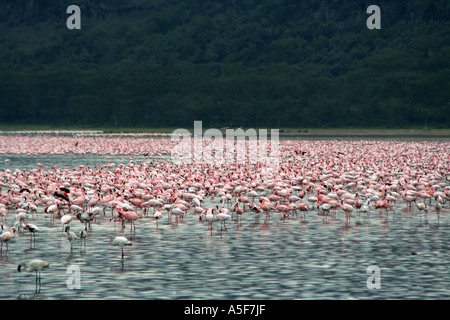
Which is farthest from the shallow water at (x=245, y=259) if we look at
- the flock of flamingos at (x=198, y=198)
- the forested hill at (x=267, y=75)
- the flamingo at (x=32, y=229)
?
the forested hill at (x=267, y=75)

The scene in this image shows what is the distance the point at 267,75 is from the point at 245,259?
13807cm

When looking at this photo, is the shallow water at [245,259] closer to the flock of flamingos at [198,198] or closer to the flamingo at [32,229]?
the flamingo at [32,229]

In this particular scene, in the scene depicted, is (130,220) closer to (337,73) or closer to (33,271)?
(33,271)

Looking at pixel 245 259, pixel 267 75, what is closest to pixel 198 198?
pixel 245 259

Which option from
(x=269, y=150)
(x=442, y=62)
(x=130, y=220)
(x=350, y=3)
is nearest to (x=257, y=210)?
(x=130, y=220)

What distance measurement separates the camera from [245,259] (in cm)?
1474

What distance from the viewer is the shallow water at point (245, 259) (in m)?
12.2

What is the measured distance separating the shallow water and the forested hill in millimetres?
103693

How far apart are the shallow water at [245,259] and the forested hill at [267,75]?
10369 cm

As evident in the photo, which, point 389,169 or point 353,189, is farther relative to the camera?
point 389,169

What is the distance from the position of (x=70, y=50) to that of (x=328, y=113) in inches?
3915

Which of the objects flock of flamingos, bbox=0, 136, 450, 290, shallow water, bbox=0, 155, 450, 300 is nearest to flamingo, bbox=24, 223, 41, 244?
flock of flamingos, bbox=0, 136, 450, 290

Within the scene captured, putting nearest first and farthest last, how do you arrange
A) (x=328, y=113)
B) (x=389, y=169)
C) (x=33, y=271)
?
(x=33, y=271) → (x=389, y=169) → (x=328, y=113)

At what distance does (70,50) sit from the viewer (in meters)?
200
